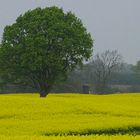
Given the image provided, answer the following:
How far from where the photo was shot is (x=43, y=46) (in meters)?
41.4

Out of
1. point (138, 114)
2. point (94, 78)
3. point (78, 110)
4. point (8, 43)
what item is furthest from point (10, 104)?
point (94, 78)

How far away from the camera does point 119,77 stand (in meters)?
98.1

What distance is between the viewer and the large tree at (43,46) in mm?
41312

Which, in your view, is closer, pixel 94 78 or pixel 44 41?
pixel 44 41

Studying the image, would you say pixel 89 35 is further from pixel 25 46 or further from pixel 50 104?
pixel 50 104

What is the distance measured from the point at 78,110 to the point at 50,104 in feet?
5.52

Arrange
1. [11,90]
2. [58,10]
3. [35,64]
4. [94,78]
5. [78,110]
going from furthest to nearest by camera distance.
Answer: [94,78], [11,90], [58,10], [35,64], [78,110]

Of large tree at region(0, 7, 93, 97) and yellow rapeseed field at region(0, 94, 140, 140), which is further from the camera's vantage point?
large tree at region(0, 7, 93, 97)

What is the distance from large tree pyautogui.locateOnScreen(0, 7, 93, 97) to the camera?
4131cm

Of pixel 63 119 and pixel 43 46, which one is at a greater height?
pixel 43 46

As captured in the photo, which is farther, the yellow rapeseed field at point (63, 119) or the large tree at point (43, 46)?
the large tree at point (43, 46)

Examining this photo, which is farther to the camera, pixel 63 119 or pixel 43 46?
pixel 43 46

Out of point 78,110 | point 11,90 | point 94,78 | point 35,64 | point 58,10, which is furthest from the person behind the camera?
point 94,78

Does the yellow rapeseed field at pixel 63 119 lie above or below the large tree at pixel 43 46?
below
